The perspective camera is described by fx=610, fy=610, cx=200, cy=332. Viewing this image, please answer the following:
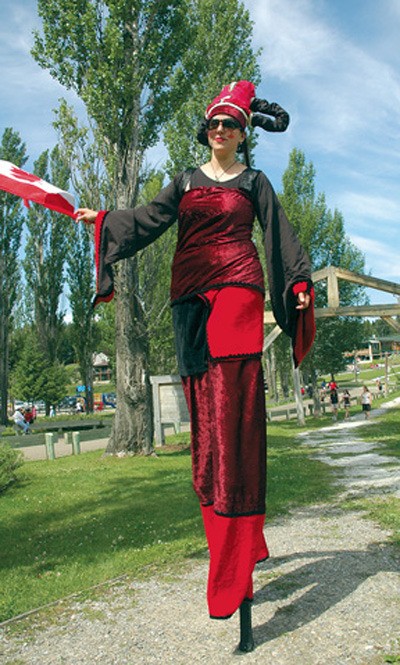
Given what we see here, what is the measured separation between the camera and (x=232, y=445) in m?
3.04

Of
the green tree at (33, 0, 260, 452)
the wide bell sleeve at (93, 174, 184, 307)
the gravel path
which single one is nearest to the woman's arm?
the wide bell sleeve at (93, 174, 184, 307)

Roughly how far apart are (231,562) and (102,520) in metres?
3.74

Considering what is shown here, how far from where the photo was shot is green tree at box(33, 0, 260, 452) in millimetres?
12188

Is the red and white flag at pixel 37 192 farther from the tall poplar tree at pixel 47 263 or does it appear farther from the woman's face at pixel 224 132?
the tall poplar tree at pixel 47 263

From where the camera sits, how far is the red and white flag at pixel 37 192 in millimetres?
4051

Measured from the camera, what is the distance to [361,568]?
379cm

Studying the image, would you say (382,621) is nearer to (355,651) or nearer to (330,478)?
(355,651)

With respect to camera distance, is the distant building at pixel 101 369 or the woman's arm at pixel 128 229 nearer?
the woman's arm at pixel 128 229

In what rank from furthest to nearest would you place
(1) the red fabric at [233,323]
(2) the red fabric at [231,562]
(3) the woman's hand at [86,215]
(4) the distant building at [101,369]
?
1. (4) the distant building at [101,369]
2. (3) the woman's hand at [86,215]
3. (1) the red fabric at [233,323]
4. (2) the red fabric at [231,562]

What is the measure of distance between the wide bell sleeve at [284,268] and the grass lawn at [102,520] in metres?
1.99

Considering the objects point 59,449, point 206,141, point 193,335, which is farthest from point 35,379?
point 193,335

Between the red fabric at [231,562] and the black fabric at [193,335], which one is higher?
the black fabric at [193,335]

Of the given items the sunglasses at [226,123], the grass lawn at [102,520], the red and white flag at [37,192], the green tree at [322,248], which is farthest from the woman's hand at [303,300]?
the green tree at [322,248]

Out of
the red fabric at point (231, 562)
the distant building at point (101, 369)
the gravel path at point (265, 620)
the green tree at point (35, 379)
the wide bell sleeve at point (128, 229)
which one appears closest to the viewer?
the gravel path at point (265, 620)
